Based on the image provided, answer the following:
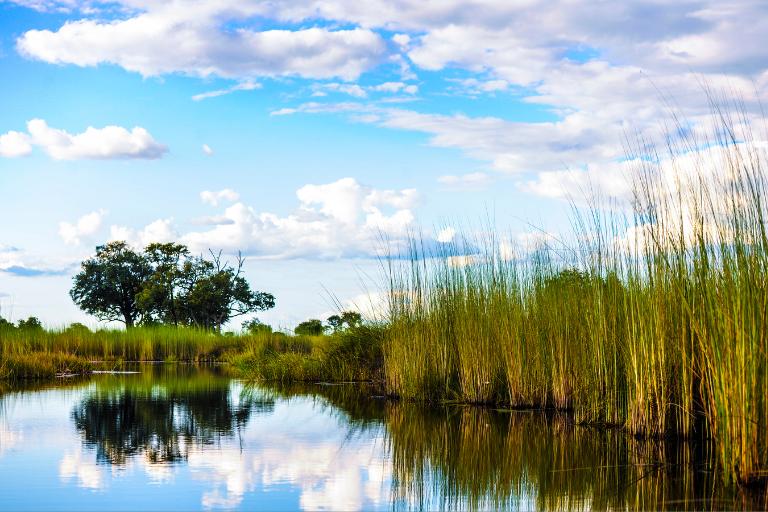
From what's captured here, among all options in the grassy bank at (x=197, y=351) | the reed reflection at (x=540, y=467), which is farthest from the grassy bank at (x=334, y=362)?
the reed reflection at (x=540, y=467)

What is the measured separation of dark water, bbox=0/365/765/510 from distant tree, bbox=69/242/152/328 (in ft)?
89.7

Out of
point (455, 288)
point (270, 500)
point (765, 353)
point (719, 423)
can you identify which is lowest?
point (270, 500)

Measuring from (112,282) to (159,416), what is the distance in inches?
1135

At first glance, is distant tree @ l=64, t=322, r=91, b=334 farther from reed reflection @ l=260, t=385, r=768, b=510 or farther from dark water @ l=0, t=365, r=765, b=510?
reed reflection @ l=260, t=385, r=768, b=510

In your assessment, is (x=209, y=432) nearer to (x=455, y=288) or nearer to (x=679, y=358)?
(x=455, y=288)

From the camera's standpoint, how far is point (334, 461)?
6.46 meters

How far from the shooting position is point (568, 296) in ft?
28.3

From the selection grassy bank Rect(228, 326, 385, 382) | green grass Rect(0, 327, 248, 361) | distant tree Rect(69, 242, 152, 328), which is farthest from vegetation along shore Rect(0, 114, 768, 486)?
distant tree Rect(69, 242, 152, 328)

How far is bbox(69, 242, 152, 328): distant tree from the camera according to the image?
36.7 m

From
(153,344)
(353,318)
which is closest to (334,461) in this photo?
(353,318)

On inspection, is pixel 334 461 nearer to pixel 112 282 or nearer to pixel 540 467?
pixel 540 467

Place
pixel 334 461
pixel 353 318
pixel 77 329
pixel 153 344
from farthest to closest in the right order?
pixel 153 344
pixel 77 329
pixel 353 318
pixel 334 461

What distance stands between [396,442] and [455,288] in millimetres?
3434

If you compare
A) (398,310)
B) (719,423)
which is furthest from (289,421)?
(719,423)
